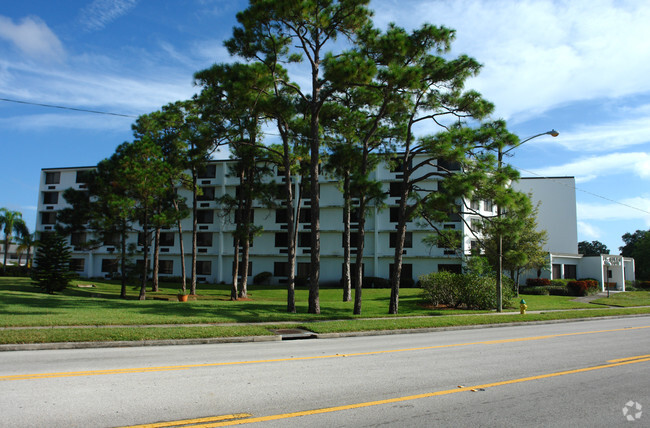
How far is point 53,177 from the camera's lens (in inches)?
2140

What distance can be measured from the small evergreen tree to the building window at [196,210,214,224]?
20473mm

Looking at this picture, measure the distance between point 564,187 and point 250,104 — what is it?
4455cm

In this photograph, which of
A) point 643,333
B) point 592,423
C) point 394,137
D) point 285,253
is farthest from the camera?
point 285,253

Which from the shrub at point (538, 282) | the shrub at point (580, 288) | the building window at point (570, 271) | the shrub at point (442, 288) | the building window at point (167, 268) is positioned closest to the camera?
the shrub at point (442, 288)

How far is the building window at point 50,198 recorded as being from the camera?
53875 mm

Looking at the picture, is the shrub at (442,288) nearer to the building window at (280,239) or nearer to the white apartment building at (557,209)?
the building window at (280,239)

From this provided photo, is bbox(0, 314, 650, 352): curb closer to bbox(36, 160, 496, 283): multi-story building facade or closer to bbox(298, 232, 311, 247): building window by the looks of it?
bbox(36, 160, 496, 283): multi-story building facade

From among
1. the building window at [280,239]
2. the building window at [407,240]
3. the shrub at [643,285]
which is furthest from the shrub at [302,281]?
the shrub at [643,285]

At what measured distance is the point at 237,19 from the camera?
18.7 metres

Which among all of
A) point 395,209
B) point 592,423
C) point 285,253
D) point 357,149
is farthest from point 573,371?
point 285,253

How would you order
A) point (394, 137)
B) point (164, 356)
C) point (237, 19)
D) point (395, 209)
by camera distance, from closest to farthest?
point (164, 356), point (237, 19), point (394, 137), point (395, 209)

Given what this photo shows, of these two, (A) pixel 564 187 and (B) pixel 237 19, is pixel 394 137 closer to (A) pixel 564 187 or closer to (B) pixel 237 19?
(B) pixel 237 19

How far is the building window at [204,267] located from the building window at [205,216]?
173 inches

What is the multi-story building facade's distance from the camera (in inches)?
1722
